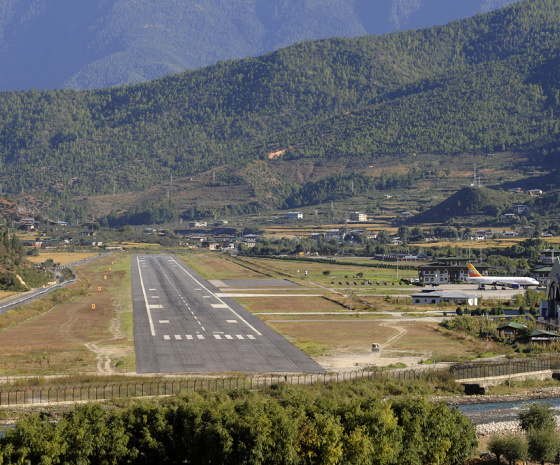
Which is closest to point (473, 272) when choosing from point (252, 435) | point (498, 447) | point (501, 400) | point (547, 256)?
point (547, 256)

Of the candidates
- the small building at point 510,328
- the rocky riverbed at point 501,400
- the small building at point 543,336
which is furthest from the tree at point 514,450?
the small building at point 510,328

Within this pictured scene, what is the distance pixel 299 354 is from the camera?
3159 inches

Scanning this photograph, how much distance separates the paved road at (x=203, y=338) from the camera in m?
73.9

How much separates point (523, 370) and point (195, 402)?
3400 cm

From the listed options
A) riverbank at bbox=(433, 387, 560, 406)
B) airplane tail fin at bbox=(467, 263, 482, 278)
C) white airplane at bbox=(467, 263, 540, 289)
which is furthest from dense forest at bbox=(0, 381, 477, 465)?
airplane tail fin at bbox=(467, 263, 482, 278)

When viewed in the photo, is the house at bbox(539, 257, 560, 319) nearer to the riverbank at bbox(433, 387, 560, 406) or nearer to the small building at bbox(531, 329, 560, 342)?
the small building at bbox(531, 329, 560, 342)

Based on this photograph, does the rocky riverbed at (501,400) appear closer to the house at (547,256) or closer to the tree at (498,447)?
the tree at (498,447)

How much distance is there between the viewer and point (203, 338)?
8862 cm

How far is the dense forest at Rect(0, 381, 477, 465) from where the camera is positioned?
44.4 m

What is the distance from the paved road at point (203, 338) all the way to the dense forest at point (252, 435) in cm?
2233

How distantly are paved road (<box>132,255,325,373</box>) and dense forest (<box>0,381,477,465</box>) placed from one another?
22334 mm

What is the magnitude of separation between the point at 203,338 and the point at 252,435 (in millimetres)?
44109

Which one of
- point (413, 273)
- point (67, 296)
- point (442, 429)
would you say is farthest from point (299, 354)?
point (413, 273)

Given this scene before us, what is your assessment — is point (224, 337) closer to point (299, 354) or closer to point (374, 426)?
point (299, 354)
